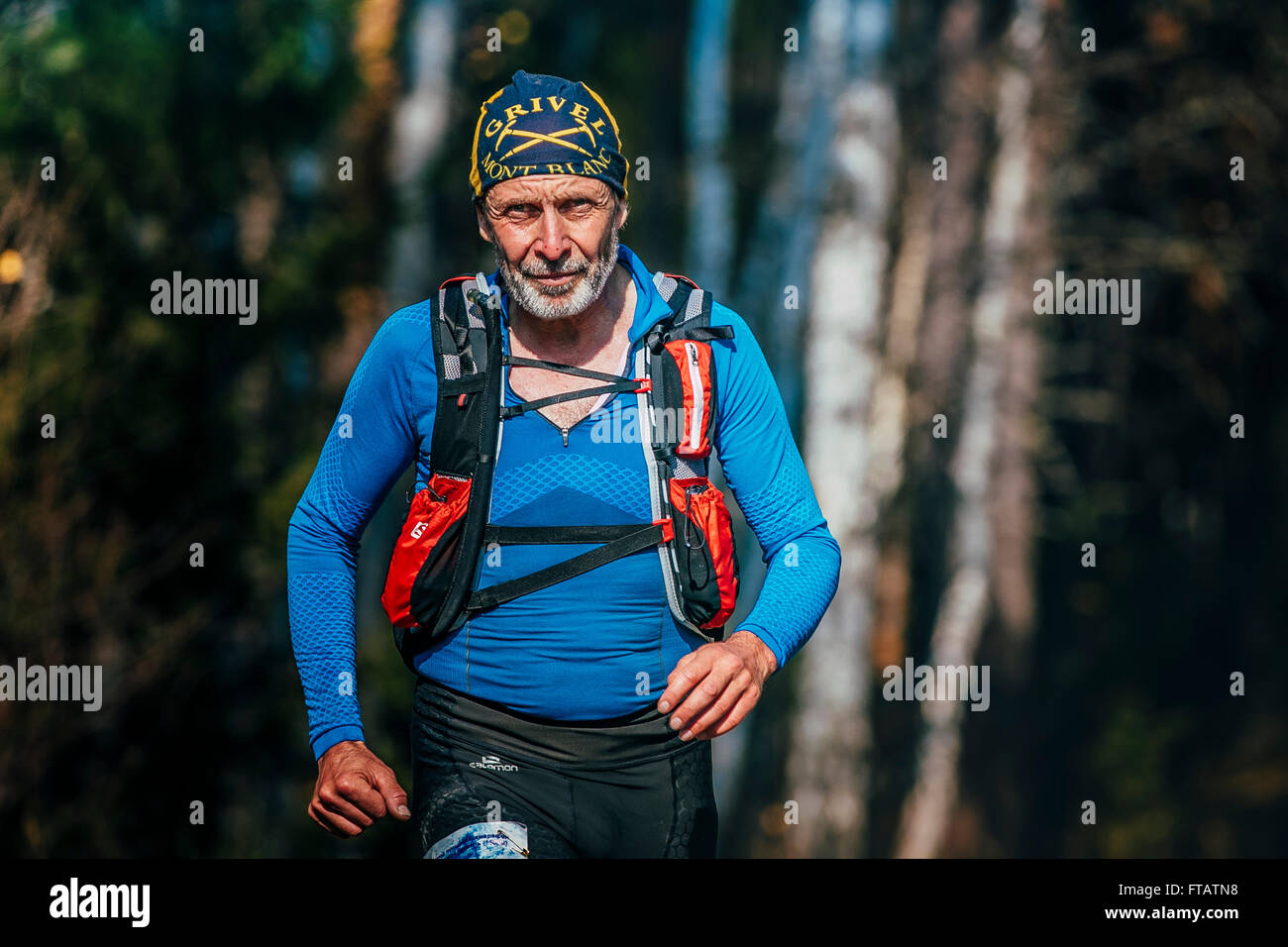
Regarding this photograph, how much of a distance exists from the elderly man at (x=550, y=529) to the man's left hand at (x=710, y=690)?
0.20 m

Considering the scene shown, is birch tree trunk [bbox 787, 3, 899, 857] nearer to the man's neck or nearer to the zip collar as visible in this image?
the zip collar

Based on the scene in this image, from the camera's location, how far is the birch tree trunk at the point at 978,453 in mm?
13078

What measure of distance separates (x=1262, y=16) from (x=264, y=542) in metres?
9.83

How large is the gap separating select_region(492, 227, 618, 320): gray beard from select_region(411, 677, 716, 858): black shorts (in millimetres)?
969

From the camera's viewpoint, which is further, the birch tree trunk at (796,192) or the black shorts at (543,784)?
the birch tree trunk at (796,192)

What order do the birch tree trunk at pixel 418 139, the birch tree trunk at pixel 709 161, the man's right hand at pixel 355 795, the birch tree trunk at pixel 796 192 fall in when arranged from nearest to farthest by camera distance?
1. the man's right hand at pixel 355 795
2. the birch tree trunk at pixel 796 192
3. the birch tree trunk at pixel 418 139
4. the birch tree trunk at pixel 709 161

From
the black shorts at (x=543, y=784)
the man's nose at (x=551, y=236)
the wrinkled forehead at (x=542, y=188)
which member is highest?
the wrinkled forehead at (x=542, y=188)

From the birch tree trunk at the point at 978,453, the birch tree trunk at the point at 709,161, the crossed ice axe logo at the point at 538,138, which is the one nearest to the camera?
the crossed ice axe logo at the point at 538,138

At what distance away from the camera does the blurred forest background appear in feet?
33.1

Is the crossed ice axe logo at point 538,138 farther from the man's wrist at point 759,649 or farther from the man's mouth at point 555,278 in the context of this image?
the man's wrist at point 759,649

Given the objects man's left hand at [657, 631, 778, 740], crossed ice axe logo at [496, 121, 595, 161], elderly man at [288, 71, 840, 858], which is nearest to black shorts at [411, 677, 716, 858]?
elderly man at [288, 71, 840, 858]

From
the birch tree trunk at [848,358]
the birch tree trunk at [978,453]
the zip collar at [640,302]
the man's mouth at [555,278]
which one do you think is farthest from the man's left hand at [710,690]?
the birch tree trunk at [978,453]

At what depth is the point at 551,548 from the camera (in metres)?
3.70

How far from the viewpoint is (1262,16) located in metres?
13.8
